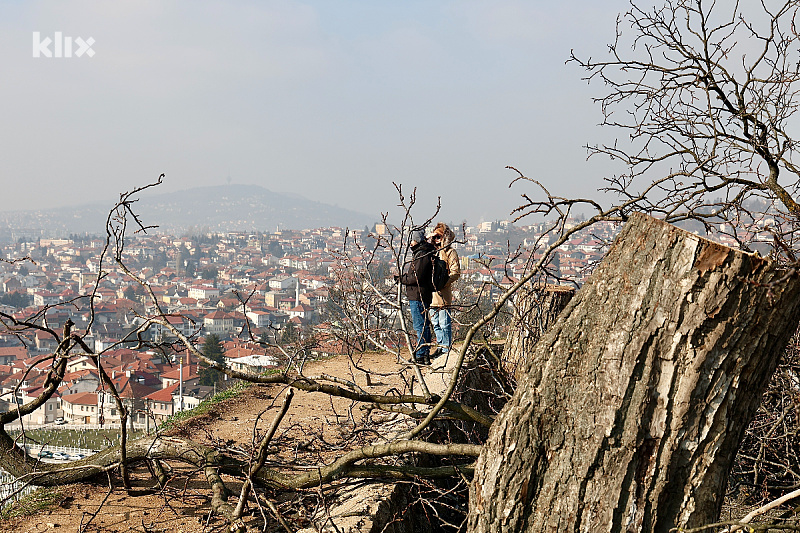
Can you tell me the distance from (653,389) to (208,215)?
166135 mm

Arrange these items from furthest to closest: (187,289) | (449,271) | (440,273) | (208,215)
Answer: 1. (208,215)
2. (187,289)
3. (449,271)
4. (440,273)

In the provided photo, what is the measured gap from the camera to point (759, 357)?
203 centimetres

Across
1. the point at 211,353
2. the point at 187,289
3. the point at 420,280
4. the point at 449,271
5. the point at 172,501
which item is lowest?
the point at 187,289

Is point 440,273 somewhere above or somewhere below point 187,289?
above

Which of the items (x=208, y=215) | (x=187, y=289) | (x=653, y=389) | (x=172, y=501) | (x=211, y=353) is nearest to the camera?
(x=653, y=389)

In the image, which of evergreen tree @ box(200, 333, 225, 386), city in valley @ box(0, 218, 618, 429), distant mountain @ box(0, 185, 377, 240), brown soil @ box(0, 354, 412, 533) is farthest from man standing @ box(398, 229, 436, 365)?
distant mountain @ box(0, 185, 377, 240)

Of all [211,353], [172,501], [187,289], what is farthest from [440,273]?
[187,289]

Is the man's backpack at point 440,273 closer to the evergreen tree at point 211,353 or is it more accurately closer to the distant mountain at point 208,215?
the evergreen tree at point 211,353

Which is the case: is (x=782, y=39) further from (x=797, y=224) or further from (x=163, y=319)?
(x=163, y=319)

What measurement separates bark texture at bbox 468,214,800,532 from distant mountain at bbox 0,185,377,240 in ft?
392

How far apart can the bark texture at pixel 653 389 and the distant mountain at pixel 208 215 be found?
119628mm

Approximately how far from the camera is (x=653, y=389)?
203 centimetres

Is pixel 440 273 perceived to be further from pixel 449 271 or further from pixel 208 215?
pixel 208 215

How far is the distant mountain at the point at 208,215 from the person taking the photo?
12875cm
